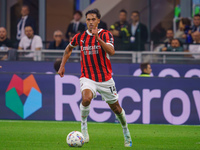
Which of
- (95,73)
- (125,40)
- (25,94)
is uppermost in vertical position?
(125,40)

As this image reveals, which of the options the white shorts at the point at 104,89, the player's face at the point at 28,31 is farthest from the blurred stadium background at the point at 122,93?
→ the white shorts at the point at 104,89

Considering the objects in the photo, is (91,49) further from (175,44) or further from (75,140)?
(175,44)

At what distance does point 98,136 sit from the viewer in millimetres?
9555

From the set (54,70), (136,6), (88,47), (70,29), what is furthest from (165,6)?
(88,47)

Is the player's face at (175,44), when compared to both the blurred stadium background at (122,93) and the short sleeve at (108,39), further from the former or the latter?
the short sleeve at (108,39)

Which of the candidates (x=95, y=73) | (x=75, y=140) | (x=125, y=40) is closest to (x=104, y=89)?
(x=95, y=73)

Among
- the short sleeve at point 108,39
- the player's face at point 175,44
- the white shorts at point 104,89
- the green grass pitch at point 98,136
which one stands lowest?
the green grass pitch at point 98,136

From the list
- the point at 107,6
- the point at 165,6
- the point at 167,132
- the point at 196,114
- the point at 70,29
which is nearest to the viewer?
the point at 167,132

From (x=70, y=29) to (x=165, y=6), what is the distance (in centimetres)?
568

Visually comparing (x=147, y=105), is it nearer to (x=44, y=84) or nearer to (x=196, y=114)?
(x=196, y=114)

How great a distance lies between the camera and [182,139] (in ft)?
30.6

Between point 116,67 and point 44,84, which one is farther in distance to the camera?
point 116,67

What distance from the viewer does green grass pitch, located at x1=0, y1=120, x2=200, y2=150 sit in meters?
8.10

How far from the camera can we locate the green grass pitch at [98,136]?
810cm
